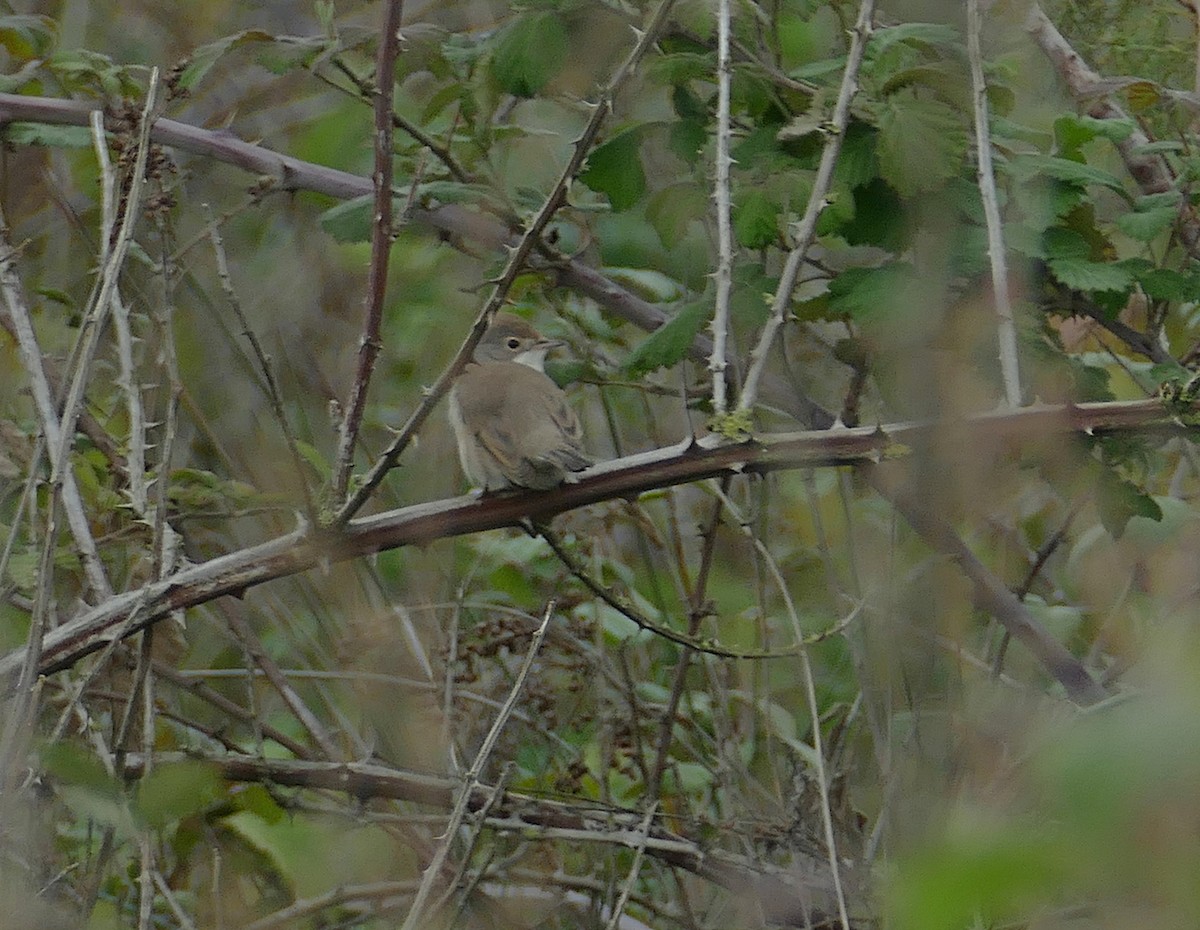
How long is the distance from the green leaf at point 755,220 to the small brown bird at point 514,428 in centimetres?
59

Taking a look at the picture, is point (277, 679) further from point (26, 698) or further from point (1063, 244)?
point (1063, 244)

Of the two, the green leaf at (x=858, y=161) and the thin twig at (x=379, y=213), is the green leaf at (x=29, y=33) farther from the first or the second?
the green leaf at (x=858, y=161)

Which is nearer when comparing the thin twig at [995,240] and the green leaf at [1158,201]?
the thin twig at [995,240]

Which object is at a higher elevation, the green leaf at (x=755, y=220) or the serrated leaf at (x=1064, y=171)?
the serrated leaf at (x=1064, y=171)

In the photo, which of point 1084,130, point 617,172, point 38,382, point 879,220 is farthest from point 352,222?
point 1084,130

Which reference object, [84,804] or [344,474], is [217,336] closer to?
[344,474]

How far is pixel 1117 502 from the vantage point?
274cm

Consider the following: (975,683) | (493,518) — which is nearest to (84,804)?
(493,518)

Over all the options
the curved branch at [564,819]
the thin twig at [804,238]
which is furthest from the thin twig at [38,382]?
the thin twig at [804,238]

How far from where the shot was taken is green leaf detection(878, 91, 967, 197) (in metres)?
2.50

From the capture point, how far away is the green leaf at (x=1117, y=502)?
8.96 ft

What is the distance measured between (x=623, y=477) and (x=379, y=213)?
1.90 ft

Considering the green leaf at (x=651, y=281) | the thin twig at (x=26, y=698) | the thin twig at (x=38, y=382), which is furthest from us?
the green leaf at (x=651, y=281)

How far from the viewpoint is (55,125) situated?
3260 millimetres
